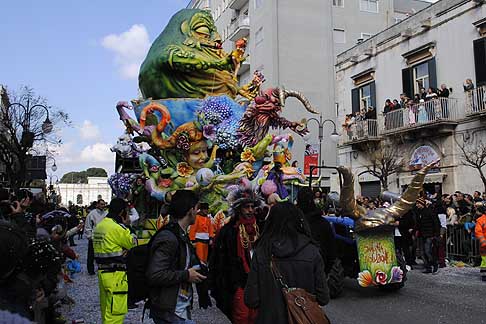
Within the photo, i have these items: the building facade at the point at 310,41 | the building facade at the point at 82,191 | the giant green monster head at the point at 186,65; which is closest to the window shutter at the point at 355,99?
the building facade at the point at 310,41

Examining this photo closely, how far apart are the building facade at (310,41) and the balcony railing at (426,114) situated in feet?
33.0

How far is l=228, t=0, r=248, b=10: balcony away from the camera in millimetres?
39325

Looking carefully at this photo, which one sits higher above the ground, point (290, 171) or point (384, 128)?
point (384, 128)

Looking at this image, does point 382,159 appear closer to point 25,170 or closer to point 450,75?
point 450,75

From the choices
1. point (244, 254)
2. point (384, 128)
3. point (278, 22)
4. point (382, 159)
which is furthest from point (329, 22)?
point (244, 254)

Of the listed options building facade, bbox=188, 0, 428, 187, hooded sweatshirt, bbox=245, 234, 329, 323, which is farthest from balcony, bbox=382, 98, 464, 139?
hooded sweatshirt, bbox=245, 234, 329, 323

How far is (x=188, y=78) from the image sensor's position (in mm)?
15266

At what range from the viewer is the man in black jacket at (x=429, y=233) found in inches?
447

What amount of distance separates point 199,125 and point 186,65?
6.33ft

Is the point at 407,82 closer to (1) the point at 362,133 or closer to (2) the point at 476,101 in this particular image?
(1) the point at 362,133

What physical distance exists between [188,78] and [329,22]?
22.1m

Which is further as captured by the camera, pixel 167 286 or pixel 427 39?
pixel 427 39

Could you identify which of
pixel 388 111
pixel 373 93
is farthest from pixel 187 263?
pixel 373 93

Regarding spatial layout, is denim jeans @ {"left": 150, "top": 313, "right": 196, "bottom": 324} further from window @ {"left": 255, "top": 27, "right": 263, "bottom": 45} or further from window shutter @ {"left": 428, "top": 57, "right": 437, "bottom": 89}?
window @ {"left": 255, "top": 27, "right": 263, "bottom": 45}
